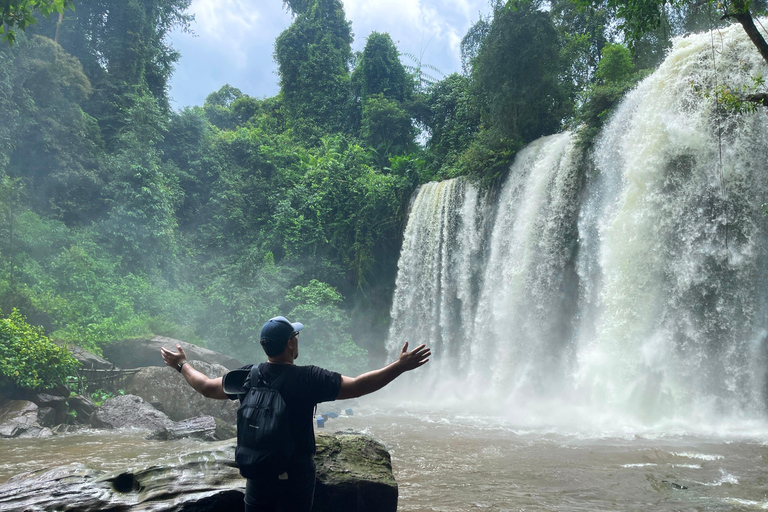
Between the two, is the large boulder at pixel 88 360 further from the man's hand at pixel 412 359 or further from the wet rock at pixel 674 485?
the man's hand at pixel 412 359

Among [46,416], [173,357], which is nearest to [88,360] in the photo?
[46,416]

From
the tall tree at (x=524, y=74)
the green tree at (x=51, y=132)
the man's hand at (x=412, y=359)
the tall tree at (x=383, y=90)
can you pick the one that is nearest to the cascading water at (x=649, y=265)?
the tall tree at (x=524, y=74)

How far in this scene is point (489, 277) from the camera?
1502 centimetres

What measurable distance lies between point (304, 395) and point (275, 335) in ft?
1.05

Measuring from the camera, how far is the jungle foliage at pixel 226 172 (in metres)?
16.4

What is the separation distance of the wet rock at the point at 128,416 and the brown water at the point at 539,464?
639mm

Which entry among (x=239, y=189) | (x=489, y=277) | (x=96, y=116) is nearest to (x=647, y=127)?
(x=489, y=277)

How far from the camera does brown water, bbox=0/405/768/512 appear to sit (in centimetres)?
505

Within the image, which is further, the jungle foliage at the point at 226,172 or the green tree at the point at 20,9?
the jungle foliage at the point at 226,172

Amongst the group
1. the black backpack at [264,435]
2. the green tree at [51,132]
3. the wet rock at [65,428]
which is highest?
the green tree at [51,132]

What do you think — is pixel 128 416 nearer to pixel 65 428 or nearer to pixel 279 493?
pixel 65 428

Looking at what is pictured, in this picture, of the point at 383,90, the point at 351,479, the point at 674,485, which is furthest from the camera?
the point at 383,90

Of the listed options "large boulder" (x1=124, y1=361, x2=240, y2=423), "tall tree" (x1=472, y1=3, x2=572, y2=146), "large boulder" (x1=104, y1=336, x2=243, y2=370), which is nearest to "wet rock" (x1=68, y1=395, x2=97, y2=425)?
"large boulder" (x1=124, y1=361, x2=240, y2=423)

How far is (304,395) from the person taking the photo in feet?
7.73
